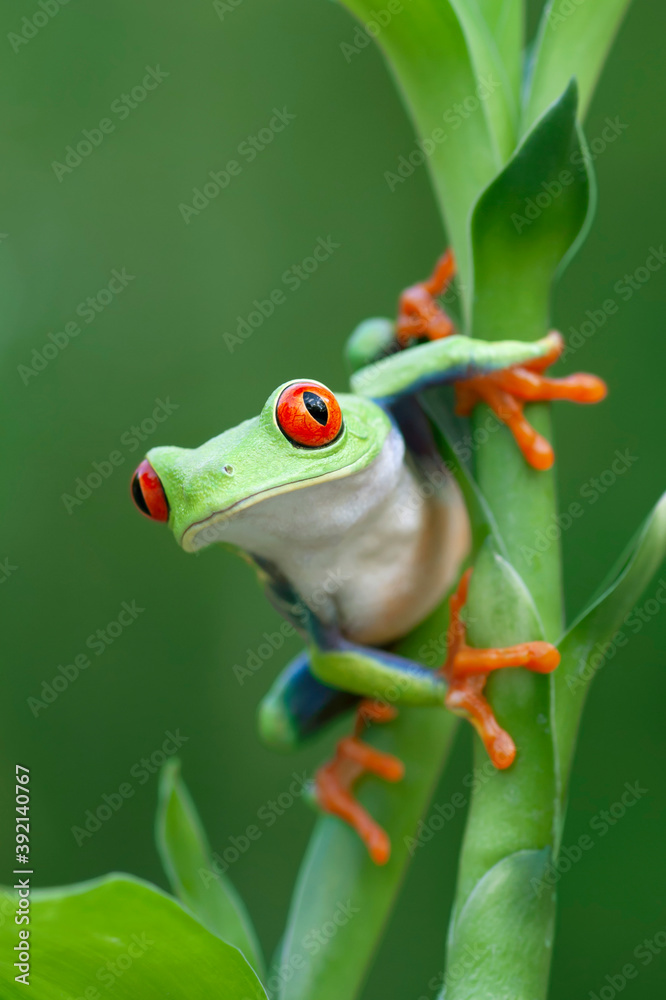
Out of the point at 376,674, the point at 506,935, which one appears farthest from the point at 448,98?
the point at 506,935

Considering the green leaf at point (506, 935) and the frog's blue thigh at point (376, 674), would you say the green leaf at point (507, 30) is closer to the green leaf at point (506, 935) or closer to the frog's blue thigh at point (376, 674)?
the frog's blue thigh at point (376, 674)

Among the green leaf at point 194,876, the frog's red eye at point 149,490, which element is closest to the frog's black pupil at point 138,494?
the frog's red eye at point 149,490

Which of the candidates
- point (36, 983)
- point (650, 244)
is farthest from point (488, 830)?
point (650, 244)

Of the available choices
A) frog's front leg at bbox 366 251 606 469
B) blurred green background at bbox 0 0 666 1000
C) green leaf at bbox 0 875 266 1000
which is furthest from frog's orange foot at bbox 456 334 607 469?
blurred green background at bbox 0 0 666 1000

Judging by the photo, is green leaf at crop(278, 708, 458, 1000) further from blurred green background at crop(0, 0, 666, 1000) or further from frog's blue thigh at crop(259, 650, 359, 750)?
blurred green background at crop(0, 0, 666, 1000)

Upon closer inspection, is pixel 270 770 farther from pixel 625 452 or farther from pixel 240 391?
pixel 625 452

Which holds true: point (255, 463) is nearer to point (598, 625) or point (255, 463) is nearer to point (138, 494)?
point (138, 494)
